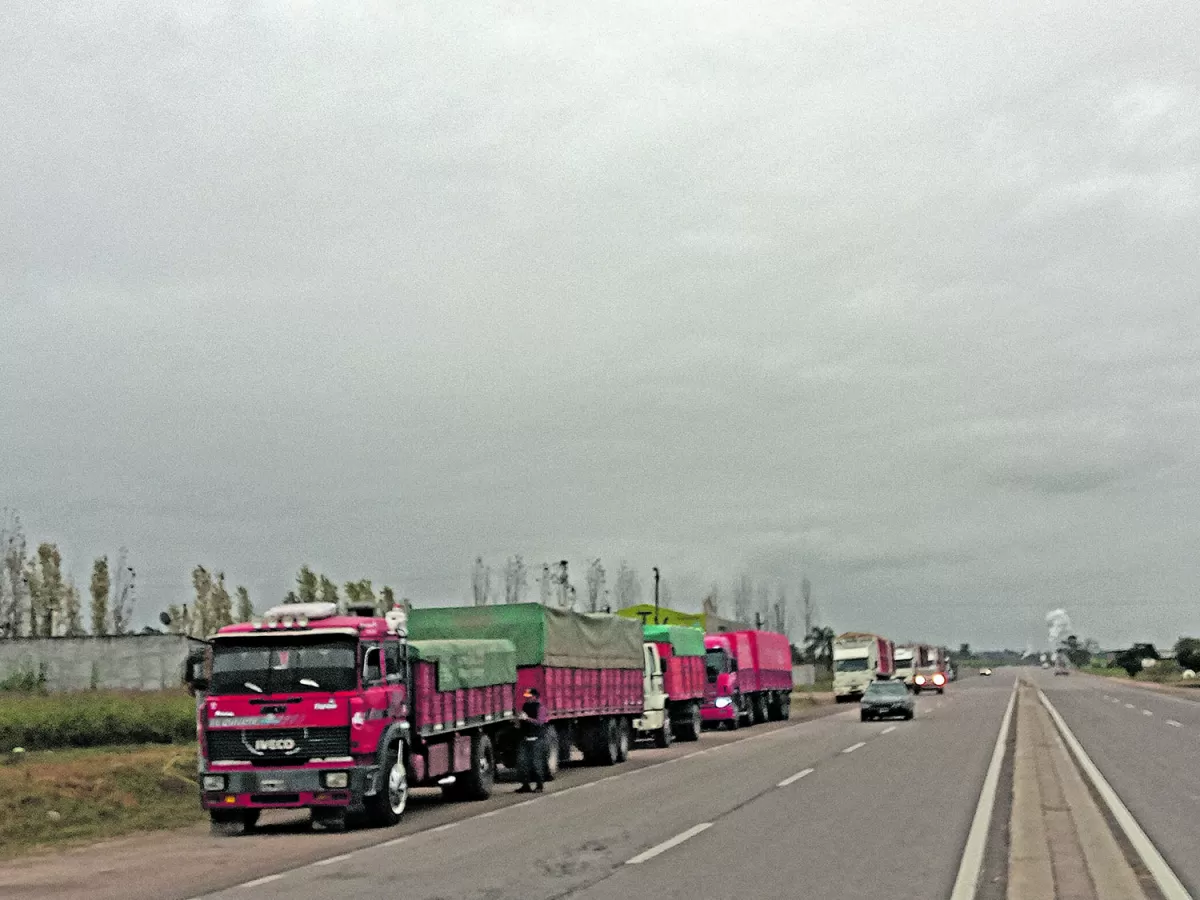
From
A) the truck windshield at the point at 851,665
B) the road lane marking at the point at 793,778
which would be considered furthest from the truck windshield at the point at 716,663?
the truck windshield at the point at 851,665

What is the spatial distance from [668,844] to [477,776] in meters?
8.05

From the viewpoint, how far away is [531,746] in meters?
24.9

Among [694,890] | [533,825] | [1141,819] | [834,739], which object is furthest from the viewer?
[834,739]

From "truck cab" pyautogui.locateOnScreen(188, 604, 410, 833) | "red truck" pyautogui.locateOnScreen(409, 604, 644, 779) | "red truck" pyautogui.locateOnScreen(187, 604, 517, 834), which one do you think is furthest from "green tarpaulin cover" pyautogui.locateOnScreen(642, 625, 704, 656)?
"truck cab" pyautogui.locateOnScreen(188, 604, 410, 833)

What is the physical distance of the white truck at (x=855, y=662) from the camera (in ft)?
252

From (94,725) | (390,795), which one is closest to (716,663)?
(94,725)

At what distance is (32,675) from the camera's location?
62.7 metres

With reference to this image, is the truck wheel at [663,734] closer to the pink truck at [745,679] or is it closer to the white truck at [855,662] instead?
the pink truck at [745,679]

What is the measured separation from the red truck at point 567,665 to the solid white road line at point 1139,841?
31.0ft

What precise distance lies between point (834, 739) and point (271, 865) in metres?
26.4

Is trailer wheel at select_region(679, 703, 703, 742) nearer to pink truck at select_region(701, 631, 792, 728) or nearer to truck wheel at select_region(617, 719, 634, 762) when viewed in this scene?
pink truck at select_region(701, 631, 792, 728)

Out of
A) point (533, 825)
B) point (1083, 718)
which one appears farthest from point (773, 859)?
point (1083, 718)

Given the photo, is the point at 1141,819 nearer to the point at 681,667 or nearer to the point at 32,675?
the point at 681,667

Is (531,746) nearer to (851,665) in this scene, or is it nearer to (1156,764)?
(1156,764)
